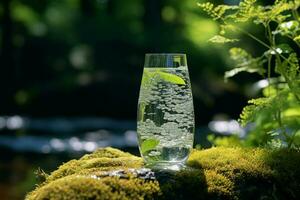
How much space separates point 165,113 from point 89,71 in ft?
66.1

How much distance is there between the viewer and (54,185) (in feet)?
7.30

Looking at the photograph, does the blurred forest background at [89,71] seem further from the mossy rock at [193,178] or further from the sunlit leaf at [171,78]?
the sunlit leaf at [171,78]

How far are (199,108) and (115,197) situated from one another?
55.7 ft

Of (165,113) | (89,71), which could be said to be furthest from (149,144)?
(89,71)

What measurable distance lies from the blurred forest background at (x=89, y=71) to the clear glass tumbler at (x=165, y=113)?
32.5ft

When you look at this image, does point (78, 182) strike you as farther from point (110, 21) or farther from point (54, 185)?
point (110, 21)

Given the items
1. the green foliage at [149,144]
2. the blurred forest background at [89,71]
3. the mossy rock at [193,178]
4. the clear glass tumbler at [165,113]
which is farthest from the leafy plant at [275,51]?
the blurred forest background at [89,71]

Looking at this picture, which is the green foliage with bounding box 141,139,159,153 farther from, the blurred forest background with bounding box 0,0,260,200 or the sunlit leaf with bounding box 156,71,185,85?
the blurred forest background with bounding box 0,0,260,200

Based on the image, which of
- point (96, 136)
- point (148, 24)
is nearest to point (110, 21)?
point (148, 24)

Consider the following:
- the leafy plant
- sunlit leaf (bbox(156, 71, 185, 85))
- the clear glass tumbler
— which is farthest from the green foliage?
the leafy plant

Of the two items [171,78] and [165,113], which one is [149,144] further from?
[171,78]

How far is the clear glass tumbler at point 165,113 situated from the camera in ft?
7.92

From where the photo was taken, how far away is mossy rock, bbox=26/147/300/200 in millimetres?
2201

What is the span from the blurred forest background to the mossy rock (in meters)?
9.81
